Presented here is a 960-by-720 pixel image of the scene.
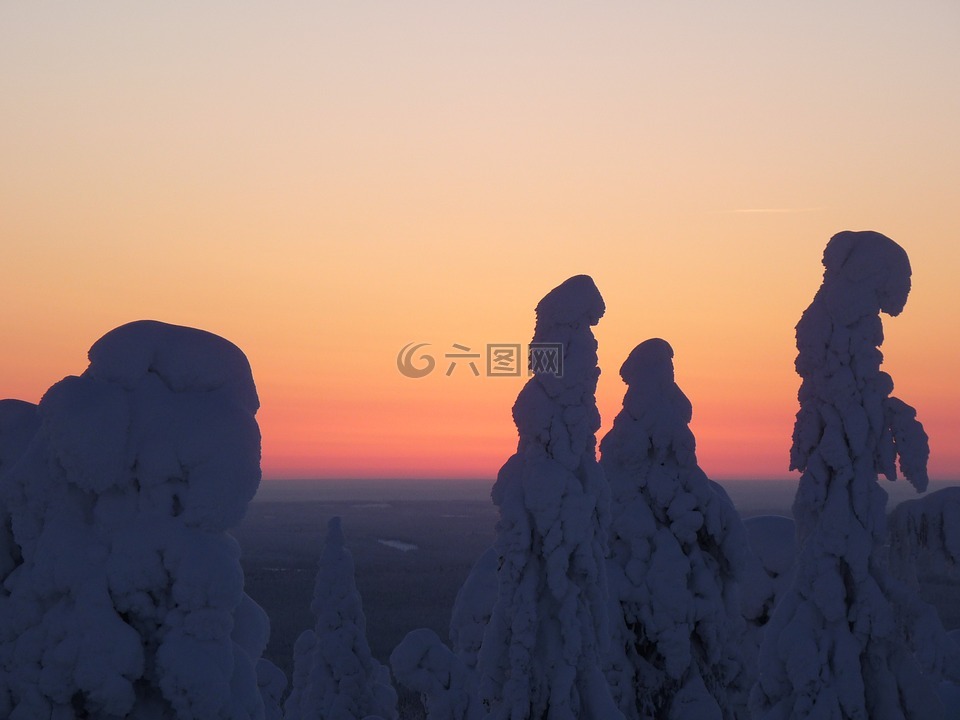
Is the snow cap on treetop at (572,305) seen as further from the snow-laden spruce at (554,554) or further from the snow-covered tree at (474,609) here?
the snow-covered tree at (474,609)

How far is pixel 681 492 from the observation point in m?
25.2

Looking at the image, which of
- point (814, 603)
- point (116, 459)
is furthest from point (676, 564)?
point (116, 459)

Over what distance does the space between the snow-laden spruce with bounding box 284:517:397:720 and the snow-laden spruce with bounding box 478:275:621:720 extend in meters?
12.7

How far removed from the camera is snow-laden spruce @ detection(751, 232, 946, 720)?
21.1 m

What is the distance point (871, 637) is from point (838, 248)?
23.8 ft

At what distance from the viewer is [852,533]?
21.3 meters

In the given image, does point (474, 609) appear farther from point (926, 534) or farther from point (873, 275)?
point (873, 275)

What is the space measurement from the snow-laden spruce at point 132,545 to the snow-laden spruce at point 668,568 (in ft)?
43.1

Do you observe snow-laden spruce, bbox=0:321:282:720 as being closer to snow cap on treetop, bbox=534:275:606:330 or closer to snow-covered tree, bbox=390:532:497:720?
snow cap on treetop, bbox=534:275:606:330

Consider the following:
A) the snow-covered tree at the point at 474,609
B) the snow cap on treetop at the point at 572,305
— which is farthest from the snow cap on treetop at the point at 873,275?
the snow-covered tree at the point at 474,609

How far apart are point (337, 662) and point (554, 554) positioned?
14223mm

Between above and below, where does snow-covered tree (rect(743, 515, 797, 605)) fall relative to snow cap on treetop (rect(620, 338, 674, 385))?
below

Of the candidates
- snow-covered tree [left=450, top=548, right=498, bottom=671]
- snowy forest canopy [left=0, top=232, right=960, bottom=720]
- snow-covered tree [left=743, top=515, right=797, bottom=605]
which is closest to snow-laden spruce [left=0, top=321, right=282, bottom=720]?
snowy forest canopy [left=0, top=232, right=960, bottom=720]

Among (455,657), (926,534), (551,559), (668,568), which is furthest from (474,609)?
(926,534)
